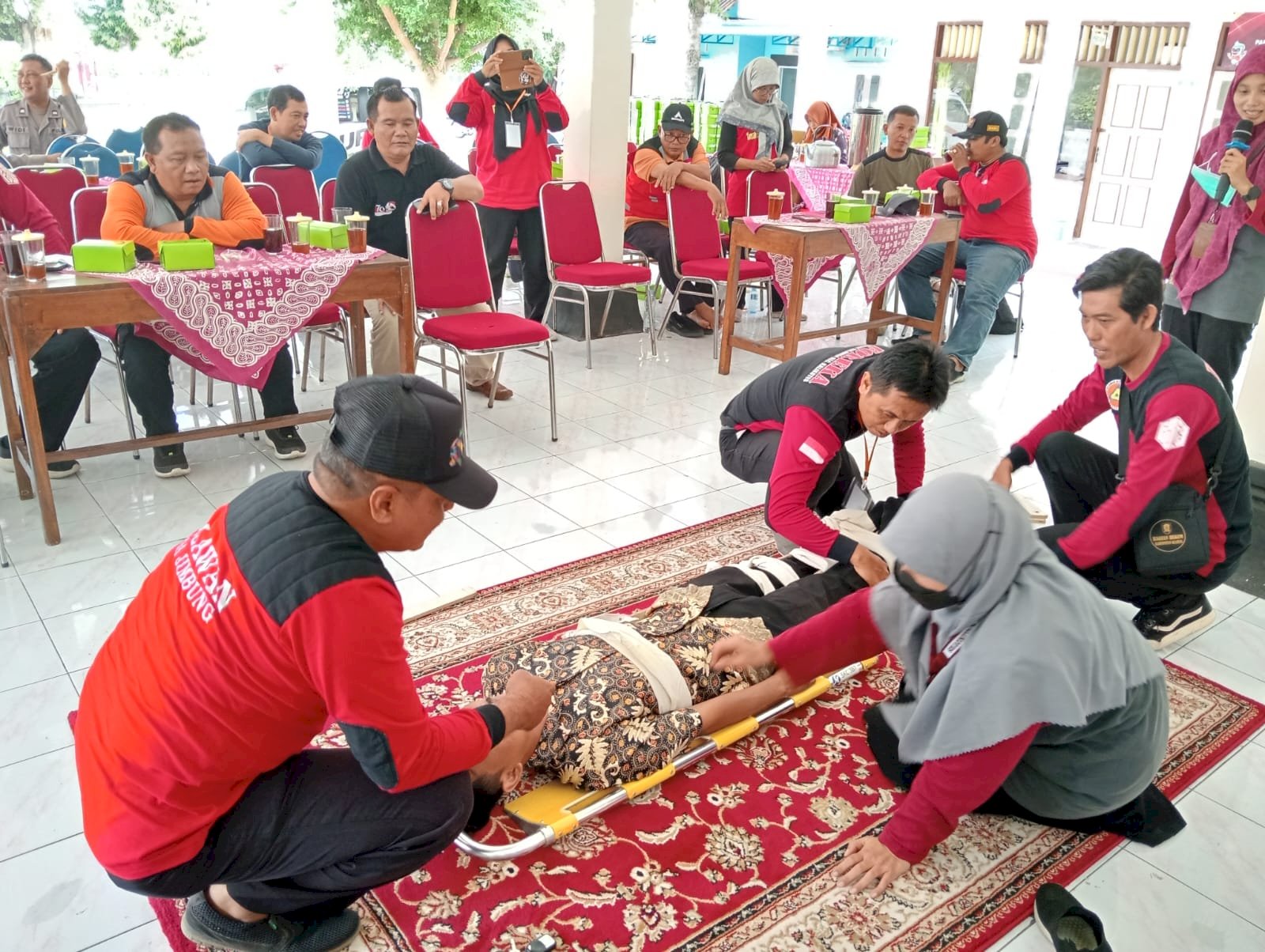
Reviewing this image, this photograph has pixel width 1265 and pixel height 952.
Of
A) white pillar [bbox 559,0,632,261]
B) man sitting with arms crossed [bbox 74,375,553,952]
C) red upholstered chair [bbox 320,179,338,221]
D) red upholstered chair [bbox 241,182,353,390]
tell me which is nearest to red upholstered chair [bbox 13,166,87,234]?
Answer: red upholstered chair [bbox 241,182,353,390]

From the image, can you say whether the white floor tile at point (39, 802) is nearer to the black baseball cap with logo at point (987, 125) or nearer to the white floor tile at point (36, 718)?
the white floor tile at point (36, 718)

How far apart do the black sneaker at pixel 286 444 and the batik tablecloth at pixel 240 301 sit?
440 millimetres

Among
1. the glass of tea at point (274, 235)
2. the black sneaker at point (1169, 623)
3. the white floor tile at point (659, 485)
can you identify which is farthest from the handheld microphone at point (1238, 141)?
the glass of tea at point (274, 235)

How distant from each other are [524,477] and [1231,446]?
2.23 metres

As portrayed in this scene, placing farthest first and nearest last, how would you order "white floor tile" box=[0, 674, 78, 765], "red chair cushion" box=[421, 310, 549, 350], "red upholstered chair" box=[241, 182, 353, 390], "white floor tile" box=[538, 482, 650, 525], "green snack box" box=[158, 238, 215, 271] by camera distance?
"red upholstered chair" box=[241, 182, 353, 390] → "red chair cushion" box=[421, 310, 549, 350] → "white floor tile" box=[538, 482, 650, 525] → "green snack box" box=[158, 238, 215, 271] → "white floor tile" box=[0, 674, 78, 765]

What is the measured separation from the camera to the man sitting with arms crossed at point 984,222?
5.27 m

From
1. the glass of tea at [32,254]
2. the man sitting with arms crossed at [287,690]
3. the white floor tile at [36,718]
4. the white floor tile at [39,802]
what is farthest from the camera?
the glass of tea at [32,254]

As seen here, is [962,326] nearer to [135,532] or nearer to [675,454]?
[675,454]

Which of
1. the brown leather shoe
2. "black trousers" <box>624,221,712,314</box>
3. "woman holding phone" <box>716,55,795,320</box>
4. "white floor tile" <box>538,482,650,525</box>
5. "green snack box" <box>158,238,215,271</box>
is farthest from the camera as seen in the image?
"woman holding phone" <box>716,55,795,320</box>

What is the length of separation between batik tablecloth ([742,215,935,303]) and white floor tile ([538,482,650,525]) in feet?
5.87

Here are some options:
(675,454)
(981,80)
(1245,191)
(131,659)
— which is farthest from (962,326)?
(981,80)

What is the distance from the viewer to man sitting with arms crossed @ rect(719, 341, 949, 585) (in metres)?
2.27

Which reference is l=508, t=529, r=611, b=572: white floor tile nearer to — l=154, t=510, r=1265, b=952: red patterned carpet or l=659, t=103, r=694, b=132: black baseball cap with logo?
l=154, t=510, r=1265, b=952: red patterned carpet

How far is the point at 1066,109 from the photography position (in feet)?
33.0
